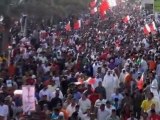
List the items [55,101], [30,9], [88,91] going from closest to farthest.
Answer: [55,101] < [88,91] < [30,9]

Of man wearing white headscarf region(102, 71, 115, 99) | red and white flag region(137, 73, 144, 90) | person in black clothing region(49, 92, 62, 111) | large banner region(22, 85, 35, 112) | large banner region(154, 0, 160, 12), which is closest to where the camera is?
large banner region(22, 85, 35, 112)

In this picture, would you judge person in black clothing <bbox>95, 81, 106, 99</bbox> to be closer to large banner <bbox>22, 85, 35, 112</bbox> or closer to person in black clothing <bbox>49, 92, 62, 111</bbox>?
person in black clothing <bbox>49, 92, 62, 111</bbox>

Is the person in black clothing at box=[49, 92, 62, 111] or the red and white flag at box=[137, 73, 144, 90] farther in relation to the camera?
the red and white flag at box=[137, 73, 144, 90]

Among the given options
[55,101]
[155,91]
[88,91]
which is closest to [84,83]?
[88,91]

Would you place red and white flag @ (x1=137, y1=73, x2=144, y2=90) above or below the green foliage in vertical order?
below

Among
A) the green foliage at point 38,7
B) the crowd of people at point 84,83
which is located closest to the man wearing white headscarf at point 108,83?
the crowd of people at point 84,83

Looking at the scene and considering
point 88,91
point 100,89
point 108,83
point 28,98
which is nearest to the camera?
point 28,98

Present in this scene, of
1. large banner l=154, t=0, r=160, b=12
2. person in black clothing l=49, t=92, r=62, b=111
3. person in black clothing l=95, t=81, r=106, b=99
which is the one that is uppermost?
large banner l=154, t=0, r=160, b=12

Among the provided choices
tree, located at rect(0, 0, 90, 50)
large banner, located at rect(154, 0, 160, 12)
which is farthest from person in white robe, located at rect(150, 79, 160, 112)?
large banner, located at rect(154, 0, 160, 12)

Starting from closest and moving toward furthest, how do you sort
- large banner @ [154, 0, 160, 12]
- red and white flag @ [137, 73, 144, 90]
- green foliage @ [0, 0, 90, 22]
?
red and white flag @ [137, 73, 144, 90] → green foliage @ [0, 0, 90, 22] → large banner @ [154, 0, 160, 12]

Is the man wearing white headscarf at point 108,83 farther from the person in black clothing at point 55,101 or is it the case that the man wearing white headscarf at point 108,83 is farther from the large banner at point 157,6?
the large banner at point 157,6

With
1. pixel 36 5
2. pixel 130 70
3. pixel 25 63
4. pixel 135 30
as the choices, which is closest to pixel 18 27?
pixel 135 30

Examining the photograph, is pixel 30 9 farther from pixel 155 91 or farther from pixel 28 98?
pixel 28 98

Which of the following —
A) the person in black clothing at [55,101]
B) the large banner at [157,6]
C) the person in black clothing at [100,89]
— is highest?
the large banner at [157,6]
